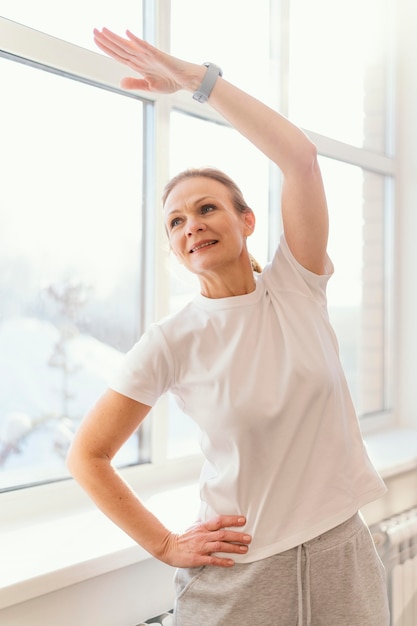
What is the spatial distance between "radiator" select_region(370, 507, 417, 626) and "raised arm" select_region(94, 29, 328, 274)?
44.3 inches

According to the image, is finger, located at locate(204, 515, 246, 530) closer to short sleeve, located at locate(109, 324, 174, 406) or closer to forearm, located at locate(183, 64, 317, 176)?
short sleeve, located at locate(109, 324, 174, 406)

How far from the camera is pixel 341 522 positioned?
1250 millimetres

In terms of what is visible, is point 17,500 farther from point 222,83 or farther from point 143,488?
point 222,83

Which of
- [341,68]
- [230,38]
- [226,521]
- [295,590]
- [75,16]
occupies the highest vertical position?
[341,68]

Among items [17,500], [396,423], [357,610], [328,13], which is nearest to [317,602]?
[357,610]

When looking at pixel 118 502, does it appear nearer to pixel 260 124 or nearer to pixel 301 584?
pixel 301 584

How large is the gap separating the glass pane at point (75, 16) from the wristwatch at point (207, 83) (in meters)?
0.57

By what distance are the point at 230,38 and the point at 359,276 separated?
1.10 m

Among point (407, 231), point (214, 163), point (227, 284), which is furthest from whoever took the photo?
point (407, 231)

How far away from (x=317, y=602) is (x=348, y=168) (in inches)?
74.2

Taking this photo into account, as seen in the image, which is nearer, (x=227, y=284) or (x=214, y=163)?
(x=227, y=284)

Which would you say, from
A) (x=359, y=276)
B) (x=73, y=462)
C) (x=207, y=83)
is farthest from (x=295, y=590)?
(x=359, y=276)

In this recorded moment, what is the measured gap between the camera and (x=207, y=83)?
1235 millimetres

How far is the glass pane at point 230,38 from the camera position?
1959 mm
